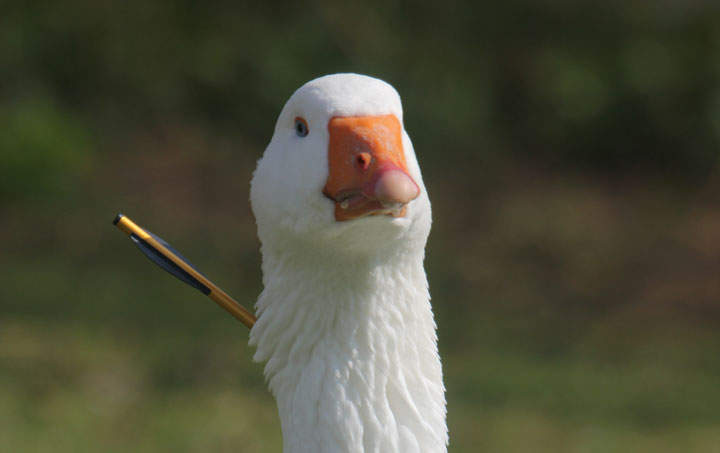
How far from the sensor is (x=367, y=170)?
171cm

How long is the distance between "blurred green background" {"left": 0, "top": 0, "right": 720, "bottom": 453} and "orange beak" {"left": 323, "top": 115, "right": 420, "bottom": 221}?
3.52m

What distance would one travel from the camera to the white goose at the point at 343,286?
1776 mm

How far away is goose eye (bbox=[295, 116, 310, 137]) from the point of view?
1897mm

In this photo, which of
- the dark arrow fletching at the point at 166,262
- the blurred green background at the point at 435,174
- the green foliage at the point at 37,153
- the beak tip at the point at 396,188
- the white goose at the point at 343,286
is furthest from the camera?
the green foliage at the point at 37,153

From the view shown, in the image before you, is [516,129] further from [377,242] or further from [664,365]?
[377,242]

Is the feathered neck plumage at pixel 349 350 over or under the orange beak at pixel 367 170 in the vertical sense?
under

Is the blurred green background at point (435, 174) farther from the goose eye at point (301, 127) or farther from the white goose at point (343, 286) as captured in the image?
the goose eye at point (301, 127)

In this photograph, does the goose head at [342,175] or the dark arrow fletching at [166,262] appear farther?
the dark arrow fletching at [166,262]

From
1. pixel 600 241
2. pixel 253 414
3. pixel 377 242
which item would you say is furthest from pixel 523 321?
pixel 377 242

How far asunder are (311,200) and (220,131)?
6668mm

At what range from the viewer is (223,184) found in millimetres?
8094

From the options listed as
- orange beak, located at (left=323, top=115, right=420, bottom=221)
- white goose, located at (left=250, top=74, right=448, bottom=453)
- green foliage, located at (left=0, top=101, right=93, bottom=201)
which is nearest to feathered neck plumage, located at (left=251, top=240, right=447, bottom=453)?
white goose, located at (left=250, top=74, right=448, bottom=453)

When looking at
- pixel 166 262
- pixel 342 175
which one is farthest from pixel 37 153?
pixel 342 175

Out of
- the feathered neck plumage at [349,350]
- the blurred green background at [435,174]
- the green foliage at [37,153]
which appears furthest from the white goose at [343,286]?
the green foliage at [37,153]
